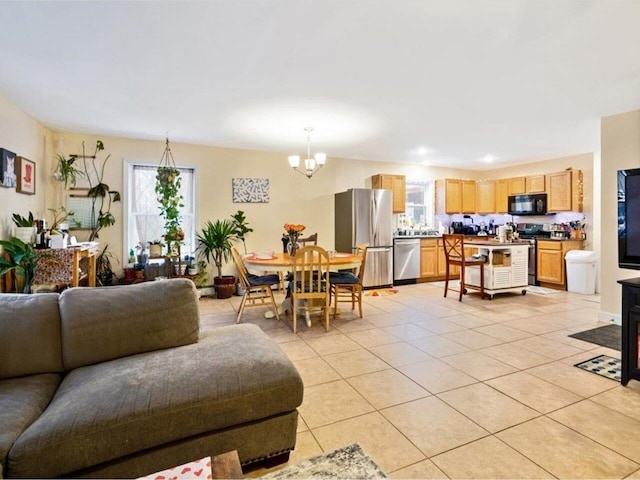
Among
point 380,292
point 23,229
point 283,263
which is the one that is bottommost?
point 380,292

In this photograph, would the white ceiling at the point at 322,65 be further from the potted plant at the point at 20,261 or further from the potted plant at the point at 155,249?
the potted plant at the point at 155,249

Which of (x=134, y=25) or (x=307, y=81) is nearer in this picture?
(x=134, y=25)

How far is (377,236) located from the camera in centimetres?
603

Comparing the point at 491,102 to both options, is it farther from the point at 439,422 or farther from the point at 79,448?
the point at 79,448

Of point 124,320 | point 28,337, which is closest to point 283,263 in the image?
point 124,320

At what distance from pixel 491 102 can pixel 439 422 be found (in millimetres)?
3205

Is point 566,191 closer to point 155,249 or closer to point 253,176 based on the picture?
point 253,176

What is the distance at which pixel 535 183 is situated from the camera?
6422 millimetres

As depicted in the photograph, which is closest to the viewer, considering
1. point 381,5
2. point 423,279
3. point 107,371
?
point 107,371

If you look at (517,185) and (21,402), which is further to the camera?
(517,185)

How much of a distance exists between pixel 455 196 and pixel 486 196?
696mm

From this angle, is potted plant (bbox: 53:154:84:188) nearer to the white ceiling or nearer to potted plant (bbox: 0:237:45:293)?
A: the white ceiling

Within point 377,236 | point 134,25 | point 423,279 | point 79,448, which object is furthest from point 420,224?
point 79,448

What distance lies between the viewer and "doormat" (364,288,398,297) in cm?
556
